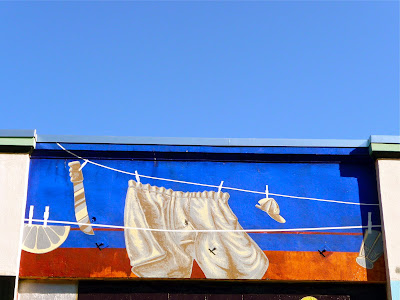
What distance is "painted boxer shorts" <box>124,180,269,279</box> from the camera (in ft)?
45.6

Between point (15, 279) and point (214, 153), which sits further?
point (214, 153)

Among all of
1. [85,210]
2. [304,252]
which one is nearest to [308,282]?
[304,252]

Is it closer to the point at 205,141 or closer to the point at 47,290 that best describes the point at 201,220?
the point at 205,141

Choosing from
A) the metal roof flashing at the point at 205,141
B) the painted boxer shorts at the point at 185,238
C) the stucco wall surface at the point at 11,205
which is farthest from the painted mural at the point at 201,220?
the metal roof flashing at the point at 205,141

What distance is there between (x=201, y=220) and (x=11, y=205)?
13.8 feet

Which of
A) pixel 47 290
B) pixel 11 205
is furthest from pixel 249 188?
pixel 11 205

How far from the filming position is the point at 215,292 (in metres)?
14.0

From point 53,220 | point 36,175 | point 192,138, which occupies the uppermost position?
point 192,138

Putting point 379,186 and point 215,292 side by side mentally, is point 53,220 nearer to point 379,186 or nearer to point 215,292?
point 215,292

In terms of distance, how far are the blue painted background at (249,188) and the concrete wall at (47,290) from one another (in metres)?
0.89

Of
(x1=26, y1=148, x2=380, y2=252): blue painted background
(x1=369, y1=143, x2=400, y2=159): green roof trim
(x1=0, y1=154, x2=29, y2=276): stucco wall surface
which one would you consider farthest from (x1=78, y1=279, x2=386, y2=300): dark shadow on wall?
(x1=369, y1=143, x2=400, y2=159): green roof trim

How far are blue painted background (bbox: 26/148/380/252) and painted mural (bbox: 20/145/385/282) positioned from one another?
0.02 m

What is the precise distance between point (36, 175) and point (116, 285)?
309cm

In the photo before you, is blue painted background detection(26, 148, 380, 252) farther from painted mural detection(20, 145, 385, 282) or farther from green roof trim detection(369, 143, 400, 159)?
green roof trim detection(369, 143, 400, 159)
